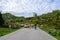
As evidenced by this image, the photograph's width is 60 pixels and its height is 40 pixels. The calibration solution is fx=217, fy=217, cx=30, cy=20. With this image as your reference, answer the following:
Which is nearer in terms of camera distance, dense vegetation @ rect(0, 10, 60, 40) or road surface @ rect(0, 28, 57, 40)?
road surface @ rect(0, 28, 57, 40)

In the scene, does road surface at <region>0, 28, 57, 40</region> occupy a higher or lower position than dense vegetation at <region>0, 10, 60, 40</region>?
higher

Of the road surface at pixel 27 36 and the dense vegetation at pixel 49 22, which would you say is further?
the dense vegetation at pixel 49 22

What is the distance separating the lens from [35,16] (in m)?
151

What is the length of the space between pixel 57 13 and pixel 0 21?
5514cm

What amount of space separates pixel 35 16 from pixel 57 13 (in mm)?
32940

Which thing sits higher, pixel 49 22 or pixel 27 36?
pixel 27 36

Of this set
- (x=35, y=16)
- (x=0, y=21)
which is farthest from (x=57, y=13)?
(x=0, y=21)

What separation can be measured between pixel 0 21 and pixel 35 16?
266 ft

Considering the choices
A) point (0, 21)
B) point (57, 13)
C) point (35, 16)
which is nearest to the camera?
point (0, 21)

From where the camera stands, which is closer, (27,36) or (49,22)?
(27,36)

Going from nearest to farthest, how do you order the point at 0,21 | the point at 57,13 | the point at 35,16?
1. the point at 0,21
2. the point at 57,13
3. the point at 35,16

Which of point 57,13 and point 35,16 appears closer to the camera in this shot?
point 57,13

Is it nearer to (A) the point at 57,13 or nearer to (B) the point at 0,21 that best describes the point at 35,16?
(A) the point at 57,13

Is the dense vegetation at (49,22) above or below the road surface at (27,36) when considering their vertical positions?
below
